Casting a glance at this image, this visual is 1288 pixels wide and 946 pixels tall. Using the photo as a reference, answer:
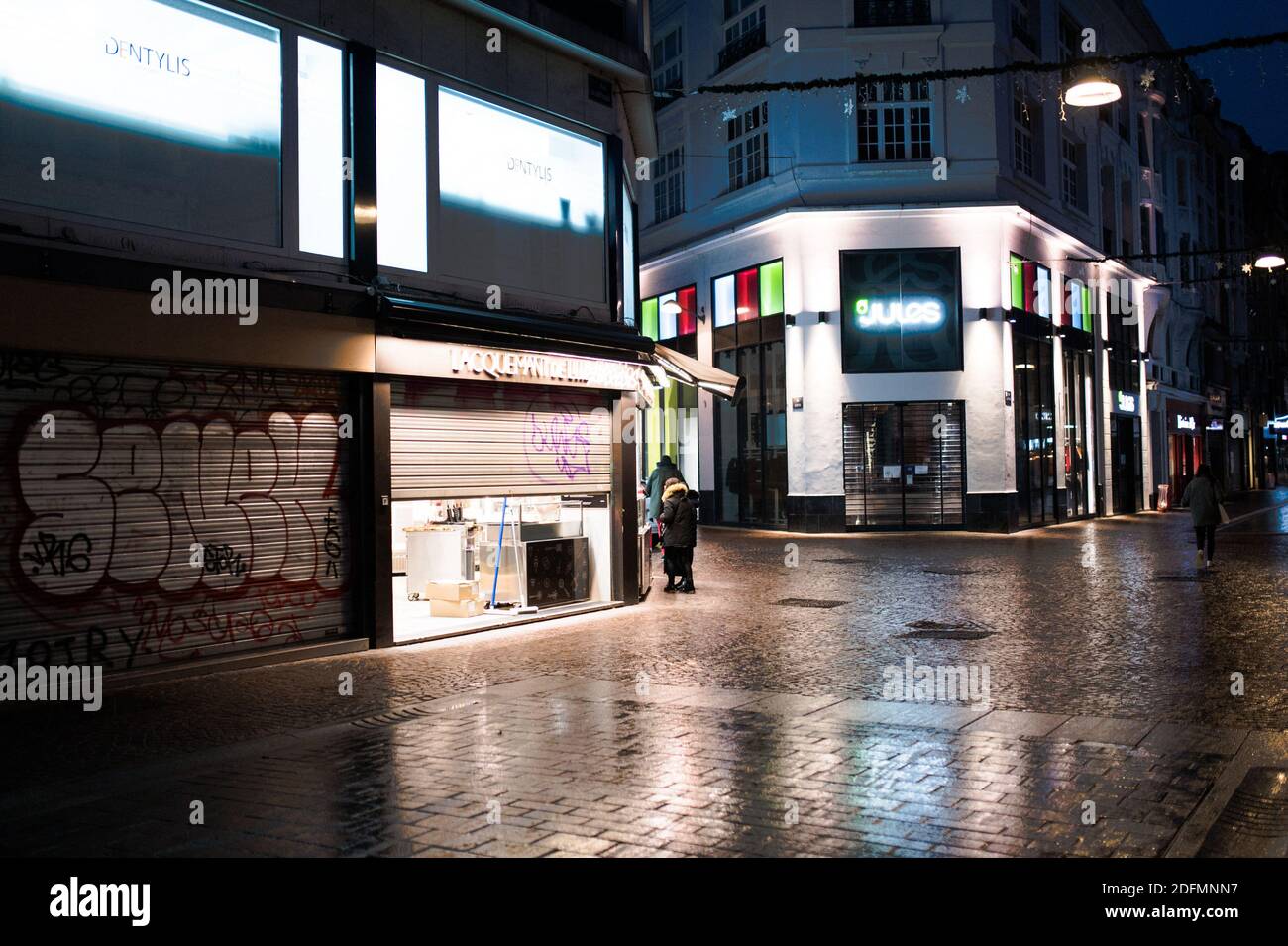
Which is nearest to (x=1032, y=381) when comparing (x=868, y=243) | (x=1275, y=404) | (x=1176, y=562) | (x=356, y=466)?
(x=868, y=243)

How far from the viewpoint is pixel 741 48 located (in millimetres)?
30672

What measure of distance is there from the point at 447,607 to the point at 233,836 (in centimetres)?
777

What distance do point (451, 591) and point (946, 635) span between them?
5659 millimetres

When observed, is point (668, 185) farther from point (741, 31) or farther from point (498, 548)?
point (498, 548)

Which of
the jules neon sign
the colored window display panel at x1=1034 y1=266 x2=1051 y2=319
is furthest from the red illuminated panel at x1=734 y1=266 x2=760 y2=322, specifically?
the colored window display panel at x1=1034 y1=266 x2=1051 y2=319

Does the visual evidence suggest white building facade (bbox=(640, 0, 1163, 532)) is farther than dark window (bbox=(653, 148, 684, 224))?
No

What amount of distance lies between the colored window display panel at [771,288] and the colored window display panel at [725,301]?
1.40 metres

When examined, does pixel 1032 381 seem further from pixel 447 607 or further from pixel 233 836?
pixel 233 836

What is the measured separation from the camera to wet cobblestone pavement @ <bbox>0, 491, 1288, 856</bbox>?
17.6 feet

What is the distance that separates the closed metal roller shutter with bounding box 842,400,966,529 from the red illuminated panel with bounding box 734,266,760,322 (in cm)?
431

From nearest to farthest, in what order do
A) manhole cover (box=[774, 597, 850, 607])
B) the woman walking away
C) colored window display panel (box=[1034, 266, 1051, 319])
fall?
manhole cover (box=[774, 597, 850, 607]), the woman walking away, colored window display panel (box=[1034, 266, 1051, 319])

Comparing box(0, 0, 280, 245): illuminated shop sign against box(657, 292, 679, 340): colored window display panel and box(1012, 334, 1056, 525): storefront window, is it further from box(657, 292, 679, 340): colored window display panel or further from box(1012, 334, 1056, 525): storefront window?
box(657, 292, 679, 340): colored window display panel

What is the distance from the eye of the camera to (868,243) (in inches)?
1118

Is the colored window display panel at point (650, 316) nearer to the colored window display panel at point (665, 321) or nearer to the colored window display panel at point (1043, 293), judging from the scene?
the colored window display panel at point (665, 321)
